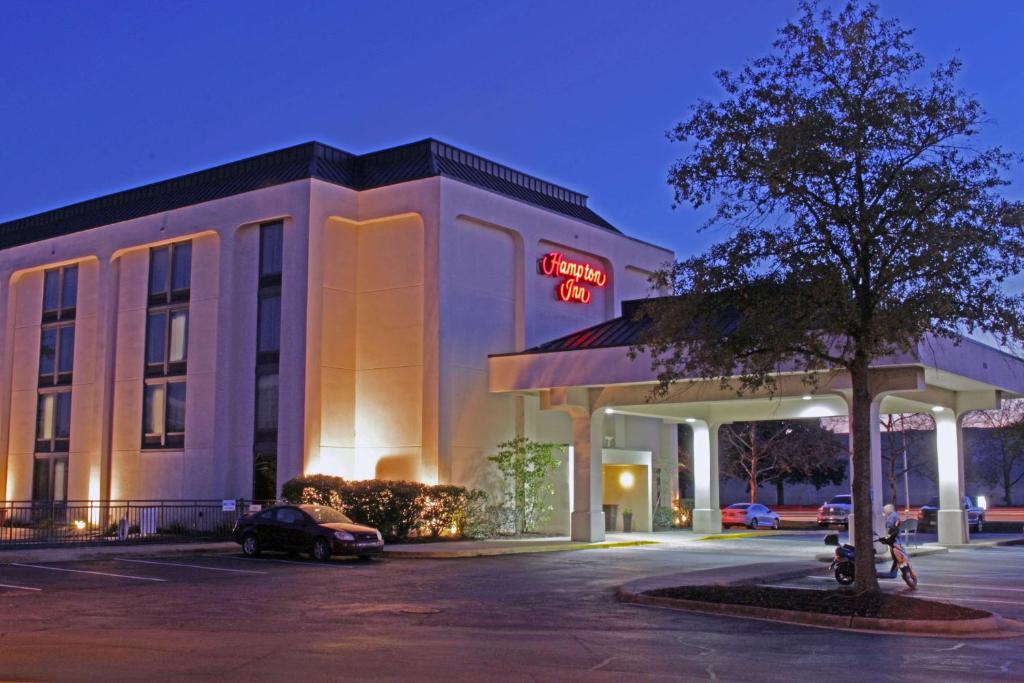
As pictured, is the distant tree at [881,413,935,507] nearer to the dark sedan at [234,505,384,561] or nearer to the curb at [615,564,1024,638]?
the dark sedan at [234,505,384,561]

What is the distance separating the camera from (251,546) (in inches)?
1080

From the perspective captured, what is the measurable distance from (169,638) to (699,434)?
28886 mm

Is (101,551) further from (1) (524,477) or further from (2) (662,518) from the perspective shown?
(2) (662,518)

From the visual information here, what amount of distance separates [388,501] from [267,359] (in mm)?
6881

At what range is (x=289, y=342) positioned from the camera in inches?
1339

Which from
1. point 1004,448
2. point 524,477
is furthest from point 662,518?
point 1004,448

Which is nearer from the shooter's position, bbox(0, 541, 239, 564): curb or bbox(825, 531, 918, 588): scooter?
bbox(825, 531, 918, 588): scooter

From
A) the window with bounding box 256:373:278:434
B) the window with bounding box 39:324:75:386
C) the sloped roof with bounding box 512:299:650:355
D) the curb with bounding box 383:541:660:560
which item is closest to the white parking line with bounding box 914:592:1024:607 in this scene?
the curb with bounding box 383:541:660:560

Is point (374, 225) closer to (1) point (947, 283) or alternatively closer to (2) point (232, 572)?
(2) point (232, 572)

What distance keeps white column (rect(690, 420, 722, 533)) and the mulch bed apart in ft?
69.7

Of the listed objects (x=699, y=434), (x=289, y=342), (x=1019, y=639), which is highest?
(x=289, y=342)

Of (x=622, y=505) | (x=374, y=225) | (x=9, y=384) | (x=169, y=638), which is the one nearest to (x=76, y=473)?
(x=9, y=384)

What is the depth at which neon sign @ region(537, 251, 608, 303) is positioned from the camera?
38.2 metres

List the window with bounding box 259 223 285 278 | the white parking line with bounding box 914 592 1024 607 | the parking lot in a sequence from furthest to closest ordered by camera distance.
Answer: the window with bounding box 259 223 285 278 → the white parking line with bounding box 914 592 1024 607 → the parking lot
